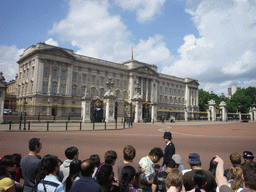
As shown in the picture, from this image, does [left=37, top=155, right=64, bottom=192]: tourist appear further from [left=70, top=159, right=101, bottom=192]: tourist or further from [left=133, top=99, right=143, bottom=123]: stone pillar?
[left=133, top=99, right=143, bottom=123]: stone pillar

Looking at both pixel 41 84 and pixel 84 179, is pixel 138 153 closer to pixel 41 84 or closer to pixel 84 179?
pixel 84 179

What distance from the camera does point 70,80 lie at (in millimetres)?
55594

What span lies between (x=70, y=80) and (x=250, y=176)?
56680 millimetres

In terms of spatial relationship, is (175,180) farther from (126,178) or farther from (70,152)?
(70,152)

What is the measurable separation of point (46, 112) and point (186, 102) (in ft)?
216

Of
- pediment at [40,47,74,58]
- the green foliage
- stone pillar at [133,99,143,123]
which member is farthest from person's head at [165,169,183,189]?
the green foliage

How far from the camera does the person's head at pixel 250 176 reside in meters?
2.30

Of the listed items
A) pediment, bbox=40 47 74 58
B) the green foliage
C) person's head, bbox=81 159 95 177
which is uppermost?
pediment, bbox=40 47 74 58

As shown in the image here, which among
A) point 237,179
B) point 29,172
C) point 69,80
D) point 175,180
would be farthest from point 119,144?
point 69,80

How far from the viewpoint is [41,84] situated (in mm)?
49656

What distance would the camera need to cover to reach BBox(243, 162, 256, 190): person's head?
2303mm

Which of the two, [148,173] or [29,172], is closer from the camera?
[29,172]

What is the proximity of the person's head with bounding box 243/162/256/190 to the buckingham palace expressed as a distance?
101ft

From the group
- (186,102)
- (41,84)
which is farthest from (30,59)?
(186,102)
